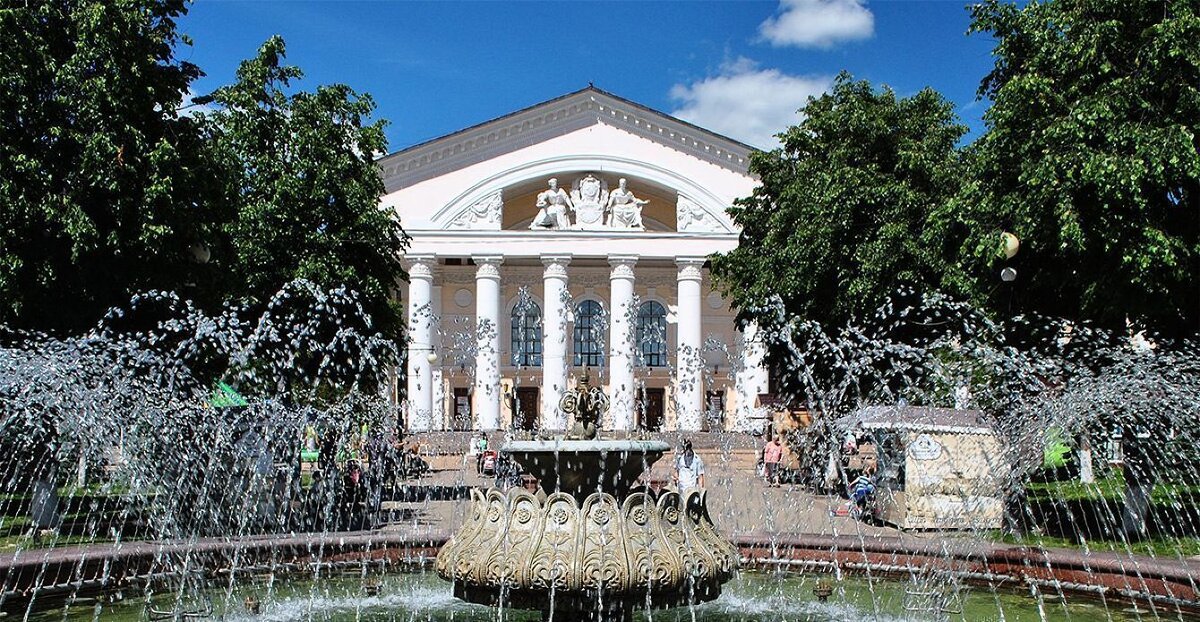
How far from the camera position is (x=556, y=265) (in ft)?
143

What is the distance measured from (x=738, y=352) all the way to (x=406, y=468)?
2386 centimetres

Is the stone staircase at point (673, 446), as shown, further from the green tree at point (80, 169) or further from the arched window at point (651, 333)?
the green tree at point (80, 169)

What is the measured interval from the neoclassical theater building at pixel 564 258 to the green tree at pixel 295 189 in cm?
2261

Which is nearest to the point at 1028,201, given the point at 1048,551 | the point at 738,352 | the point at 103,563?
the point at 1048,551

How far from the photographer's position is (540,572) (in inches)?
236

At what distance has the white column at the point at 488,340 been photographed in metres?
43.0

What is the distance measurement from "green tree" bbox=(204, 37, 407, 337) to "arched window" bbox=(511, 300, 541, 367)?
2581 centimetres

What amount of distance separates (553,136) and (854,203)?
25.8 m

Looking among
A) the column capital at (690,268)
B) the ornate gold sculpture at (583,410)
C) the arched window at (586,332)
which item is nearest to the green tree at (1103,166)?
the ornate gold sculpture at (583,410)

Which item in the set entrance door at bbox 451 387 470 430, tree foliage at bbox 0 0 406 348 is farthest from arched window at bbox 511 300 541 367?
tree foliage at bbox 0 0 406 348

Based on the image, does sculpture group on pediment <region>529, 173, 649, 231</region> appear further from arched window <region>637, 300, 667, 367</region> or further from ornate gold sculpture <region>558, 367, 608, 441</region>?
ornate gold sculpture <region>558, 367, 608, 441</region>

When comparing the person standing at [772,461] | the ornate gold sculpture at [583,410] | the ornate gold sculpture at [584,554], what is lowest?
the ornate gold sculpture at [584,554]

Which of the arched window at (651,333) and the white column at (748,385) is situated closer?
the white column at (748,385)

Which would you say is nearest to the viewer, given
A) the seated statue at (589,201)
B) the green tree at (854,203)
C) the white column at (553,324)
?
the green tree at (854,203)
